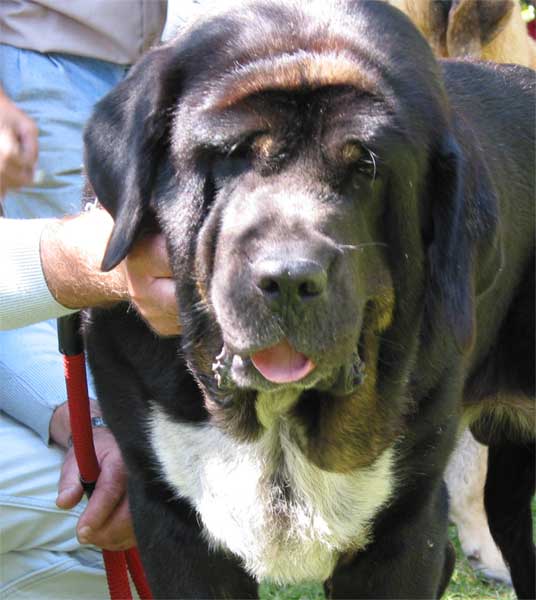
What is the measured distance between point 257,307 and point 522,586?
2.04 m

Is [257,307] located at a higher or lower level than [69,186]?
higher

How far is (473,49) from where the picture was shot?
4492mm

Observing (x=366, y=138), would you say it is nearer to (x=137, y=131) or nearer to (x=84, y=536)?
(x=137, y=131)

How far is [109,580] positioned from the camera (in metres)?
3.39

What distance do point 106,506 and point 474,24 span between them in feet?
7.56

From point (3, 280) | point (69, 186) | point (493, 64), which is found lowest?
point (69, 186)

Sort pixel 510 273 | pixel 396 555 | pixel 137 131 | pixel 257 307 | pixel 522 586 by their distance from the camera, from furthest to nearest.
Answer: pixel 522 586 < pixel 510 273 < pixel 396 555 < pixel 137 131 < pixel 257 307

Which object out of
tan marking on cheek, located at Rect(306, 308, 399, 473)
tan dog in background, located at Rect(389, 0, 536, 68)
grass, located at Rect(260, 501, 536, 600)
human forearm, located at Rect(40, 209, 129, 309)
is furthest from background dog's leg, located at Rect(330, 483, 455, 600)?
tan dog in background, located at Rect(389, 0, 536, 68)

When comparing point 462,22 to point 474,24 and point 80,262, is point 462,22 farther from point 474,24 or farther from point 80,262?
point 80,262

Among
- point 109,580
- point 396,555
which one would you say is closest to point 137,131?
point 396,555

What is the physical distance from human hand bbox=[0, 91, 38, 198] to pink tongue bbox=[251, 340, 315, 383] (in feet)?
3.69

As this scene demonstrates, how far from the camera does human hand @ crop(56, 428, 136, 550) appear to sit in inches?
131

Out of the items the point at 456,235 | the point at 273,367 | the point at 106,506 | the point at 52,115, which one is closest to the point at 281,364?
the point at 273,367

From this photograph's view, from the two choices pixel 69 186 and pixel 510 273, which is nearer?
pixel 510 273
